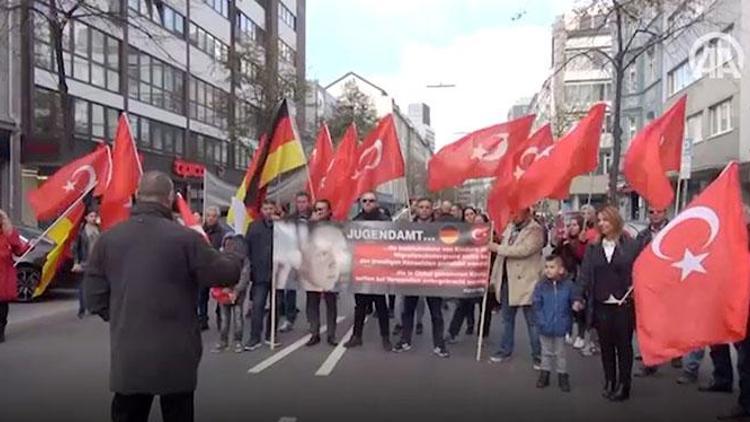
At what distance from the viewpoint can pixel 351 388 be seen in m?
7.88

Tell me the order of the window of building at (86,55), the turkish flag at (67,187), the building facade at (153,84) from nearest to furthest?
1. the turkish flag at (67,187)
2. the building facade at (153,84)
3. the window of building at (86,55)

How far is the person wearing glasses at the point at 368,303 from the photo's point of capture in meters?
10.2

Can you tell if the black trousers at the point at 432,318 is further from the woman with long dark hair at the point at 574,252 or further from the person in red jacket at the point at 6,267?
the person in red jacket at the point at 6,267

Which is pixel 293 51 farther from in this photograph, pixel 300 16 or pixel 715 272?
pixel 715 272

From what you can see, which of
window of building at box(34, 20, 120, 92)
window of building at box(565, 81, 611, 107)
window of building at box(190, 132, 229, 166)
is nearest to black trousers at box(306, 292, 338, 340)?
window of building at box(34, 20, 120, 92)

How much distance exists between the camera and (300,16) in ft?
215

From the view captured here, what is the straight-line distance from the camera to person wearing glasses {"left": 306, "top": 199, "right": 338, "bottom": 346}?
408 inches

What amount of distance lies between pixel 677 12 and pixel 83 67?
20.9 meters

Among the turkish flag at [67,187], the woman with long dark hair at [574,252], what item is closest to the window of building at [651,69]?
the woman with long dark hair at [574,252]

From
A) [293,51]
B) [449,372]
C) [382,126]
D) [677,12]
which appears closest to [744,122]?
[677,12]

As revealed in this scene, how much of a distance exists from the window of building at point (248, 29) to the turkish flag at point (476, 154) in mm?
41571

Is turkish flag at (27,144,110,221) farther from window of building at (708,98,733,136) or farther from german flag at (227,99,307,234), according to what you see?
window of building at (708,98,733,136)

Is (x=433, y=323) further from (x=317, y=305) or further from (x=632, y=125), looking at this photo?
(x=632, y=125)

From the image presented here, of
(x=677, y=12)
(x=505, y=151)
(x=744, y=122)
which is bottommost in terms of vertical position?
(x=505, y=151)
